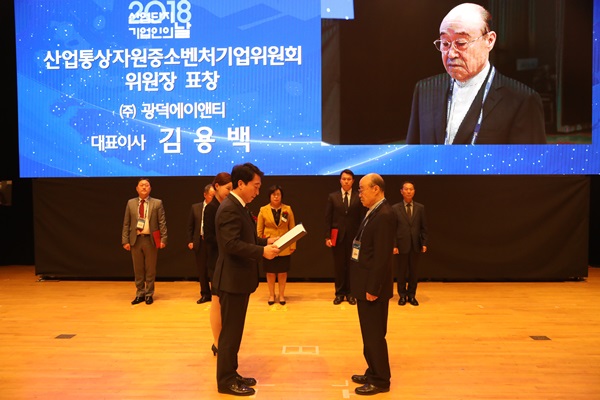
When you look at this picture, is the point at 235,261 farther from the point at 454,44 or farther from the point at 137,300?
the point at 454,44

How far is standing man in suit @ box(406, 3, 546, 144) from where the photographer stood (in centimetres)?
793

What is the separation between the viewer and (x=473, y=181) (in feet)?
27.2

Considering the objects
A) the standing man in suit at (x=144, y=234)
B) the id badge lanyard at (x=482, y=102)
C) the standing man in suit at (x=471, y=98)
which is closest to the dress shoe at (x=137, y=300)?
the standing man in suit at (x=144, y=234)

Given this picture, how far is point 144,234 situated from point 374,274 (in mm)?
3997

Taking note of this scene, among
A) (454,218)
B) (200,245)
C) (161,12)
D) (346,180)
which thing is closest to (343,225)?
(346,180)

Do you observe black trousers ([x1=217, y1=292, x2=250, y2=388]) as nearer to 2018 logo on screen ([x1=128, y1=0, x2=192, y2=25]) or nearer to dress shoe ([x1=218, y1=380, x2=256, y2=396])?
dress shoe ([x1=218, y1=380, x2=256, y2=396])

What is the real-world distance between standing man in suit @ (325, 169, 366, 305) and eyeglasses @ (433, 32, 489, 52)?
2.65 m

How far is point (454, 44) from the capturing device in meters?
7.99

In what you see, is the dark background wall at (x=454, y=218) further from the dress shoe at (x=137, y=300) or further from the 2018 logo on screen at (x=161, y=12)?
the 2018 logo on screen at (x=161, y=12)

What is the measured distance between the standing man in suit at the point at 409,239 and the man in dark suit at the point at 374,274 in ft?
9.52

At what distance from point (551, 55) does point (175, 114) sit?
5.67 meters

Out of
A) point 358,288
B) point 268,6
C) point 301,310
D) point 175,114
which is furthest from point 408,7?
point 358,288

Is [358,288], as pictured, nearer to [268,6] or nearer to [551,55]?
[268,6]

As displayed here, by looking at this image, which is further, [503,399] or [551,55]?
[551,55]
